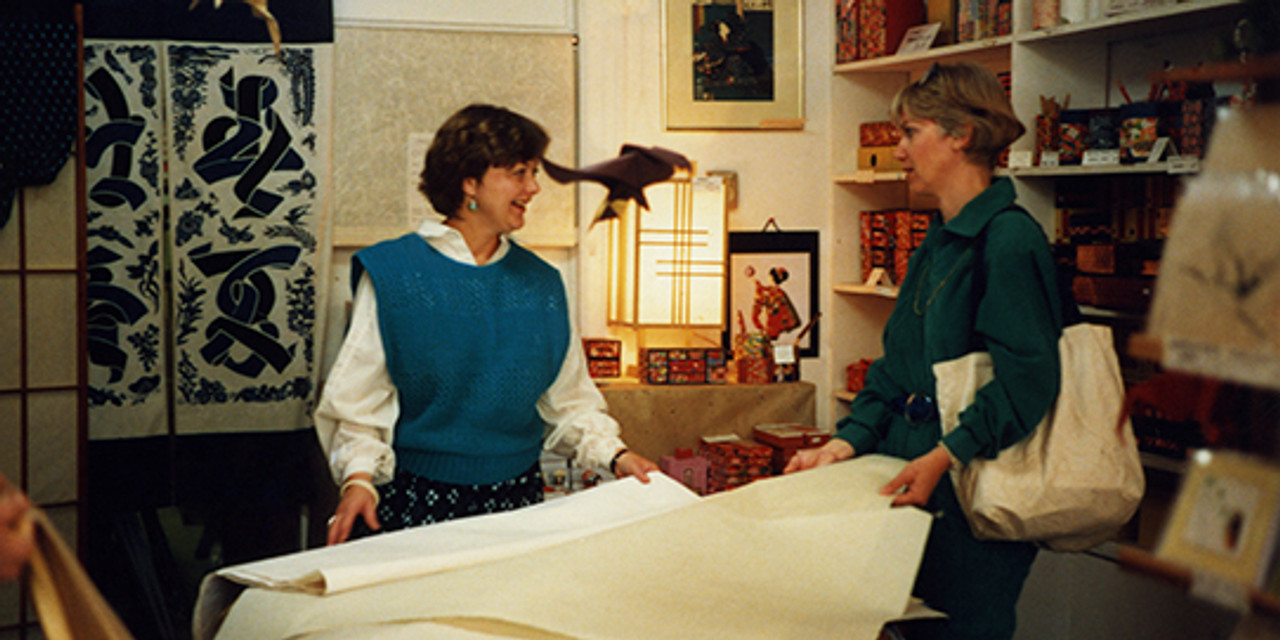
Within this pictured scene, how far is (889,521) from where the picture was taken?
61.0 inches

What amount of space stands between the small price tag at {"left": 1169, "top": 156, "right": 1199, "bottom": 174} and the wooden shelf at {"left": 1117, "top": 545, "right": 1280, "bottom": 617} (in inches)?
91.3

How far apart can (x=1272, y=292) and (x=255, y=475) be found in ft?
12.4

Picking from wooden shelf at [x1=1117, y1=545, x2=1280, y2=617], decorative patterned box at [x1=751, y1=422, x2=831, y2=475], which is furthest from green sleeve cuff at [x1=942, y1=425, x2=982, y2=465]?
decorative patterned box at [x1=751, y1=422, x2=831, y2=475]

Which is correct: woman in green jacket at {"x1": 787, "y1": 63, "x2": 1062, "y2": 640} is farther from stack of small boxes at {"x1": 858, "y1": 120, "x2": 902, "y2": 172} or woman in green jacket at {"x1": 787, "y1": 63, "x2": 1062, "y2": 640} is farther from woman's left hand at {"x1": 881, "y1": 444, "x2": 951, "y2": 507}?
stack of small boxes at {"x1": 858, "y1": 120, "x2": 902, "y2": 172}

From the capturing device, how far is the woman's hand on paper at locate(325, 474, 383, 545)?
6.10 feet

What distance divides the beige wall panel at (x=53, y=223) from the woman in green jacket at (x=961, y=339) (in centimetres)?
255

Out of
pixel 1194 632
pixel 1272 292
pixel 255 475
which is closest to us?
pixel 1272 292

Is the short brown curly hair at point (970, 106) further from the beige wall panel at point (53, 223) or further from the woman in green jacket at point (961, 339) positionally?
the beige wall panel at point (53, 223)

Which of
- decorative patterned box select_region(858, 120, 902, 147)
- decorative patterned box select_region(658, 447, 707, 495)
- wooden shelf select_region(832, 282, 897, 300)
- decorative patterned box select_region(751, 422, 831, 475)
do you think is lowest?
decorative patterned box select_region(658, 447, 707, 495)

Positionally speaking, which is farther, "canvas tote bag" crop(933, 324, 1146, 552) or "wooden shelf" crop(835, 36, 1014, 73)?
"wooden shelf" crop(835, 36, 1014, 73)

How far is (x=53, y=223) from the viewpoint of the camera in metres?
3.30

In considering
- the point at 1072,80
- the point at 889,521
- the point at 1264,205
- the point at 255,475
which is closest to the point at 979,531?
the point at 889,521

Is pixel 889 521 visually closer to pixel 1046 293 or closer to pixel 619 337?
pixel 1046 293

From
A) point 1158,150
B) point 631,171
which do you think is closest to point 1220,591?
point 631,171
